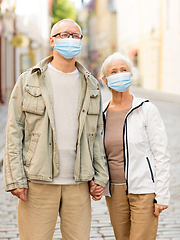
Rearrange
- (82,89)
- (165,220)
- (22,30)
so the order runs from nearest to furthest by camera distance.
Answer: (82,89) → (165,220) → (22,30)

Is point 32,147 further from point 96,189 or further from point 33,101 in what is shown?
point 96,189

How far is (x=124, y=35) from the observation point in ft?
147

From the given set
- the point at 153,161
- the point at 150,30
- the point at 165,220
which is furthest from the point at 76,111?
the point at 150,30

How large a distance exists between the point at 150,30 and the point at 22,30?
11522 mm

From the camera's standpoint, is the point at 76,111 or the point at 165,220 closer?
Result: the point at 76,111

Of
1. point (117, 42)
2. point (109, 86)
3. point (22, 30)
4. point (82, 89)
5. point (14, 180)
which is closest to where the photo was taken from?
point (14, 180)

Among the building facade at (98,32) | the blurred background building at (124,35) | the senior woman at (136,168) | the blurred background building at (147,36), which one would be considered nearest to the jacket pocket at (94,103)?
the senior woman at (136,168)

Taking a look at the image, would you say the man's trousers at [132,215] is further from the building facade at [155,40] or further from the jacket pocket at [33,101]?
the building facade at [155,40]

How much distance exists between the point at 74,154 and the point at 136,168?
48cm

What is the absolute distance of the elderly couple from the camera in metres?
2.79

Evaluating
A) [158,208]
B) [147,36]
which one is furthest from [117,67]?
[147,36]

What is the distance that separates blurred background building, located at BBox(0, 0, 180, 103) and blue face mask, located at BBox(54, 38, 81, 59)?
1125cm

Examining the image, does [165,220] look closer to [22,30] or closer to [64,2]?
[22,30]

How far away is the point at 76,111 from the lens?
2.88m
